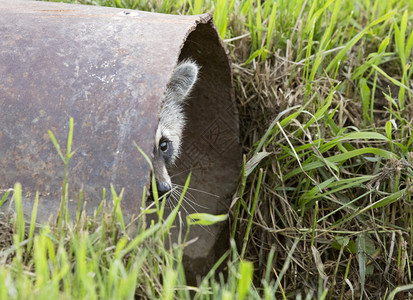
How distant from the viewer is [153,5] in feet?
11.9

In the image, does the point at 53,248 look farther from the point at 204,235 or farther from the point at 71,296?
the point at 204,235

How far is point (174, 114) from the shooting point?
3.63 metres

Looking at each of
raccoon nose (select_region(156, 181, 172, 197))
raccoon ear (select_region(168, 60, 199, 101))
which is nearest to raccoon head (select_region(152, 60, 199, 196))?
raccoon ear (select_region(168, 60, 199, 101))

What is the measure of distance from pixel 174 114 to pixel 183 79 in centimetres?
28

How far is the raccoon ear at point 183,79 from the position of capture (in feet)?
10.9

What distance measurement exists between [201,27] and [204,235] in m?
1.27

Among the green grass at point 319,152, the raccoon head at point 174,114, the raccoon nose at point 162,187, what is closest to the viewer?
the raccoon nose at point 162,187

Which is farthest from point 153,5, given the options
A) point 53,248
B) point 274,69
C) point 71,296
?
point 71,296

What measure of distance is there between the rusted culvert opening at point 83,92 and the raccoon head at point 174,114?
61 centimetres

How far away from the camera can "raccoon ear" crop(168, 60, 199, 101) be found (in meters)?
3.33

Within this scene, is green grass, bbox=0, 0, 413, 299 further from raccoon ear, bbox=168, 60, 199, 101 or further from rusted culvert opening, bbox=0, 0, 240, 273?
rusted culvert opening, bbox=0, 0, 240, 273

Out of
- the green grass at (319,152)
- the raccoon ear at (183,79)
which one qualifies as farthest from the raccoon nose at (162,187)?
the raccoon ear at (183,79)

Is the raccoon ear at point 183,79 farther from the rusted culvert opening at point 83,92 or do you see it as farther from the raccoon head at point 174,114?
the rusted culvert opening at point 83,92

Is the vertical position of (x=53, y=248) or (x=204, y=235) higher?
(x=53, y=248)
